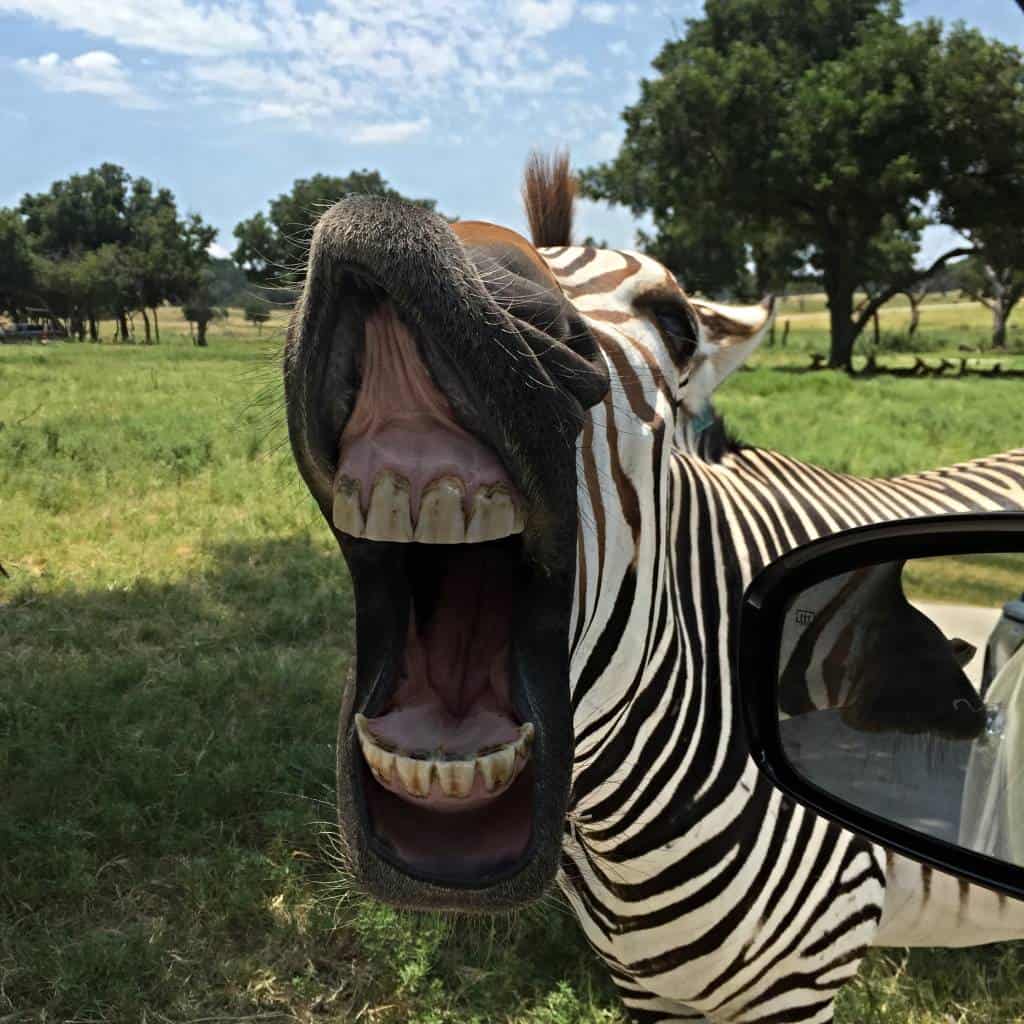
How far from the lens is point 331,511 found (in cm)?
113

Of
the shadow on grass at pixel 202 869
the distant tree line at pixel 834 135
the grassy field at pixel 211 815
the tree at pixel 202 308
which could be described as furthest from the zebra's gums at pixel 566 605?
the tree at pixel 202 308

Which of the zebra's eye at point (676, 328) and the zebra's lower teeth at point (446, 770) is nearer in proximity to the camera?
the zebra's lower teeth at point (446, 770)

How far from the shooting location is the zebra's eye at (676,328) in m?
1.56

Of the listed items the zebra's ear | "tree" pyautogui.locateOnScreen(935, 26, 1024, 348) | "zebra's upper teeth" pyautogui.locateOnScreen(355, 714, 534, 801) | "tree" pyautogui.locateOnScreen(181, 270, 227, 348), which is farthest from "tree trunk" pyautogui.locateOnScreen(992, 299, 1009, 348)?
"zebra's upper teeth" pyautogui.locateOnScreen(355, 714, 534, 801)

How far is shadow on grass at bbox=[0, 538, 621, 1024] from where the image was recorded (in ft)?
8.82

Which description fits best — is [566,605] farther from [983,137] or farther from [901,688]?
[983,137]

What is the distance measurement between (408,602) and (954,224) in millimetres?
26581

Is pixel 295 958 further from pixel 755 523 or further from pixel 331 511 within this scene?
pixel 331 511

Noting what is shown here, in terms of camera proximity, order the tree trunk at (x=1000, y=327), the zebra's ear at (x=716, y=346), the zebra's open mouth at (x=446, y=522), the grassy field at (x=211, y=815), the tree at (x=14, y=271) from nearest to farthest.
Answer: the zebra's open mouth at (x=446, y=522) < the zebra's ear at (x=716, y=346) < the grassy field at (x=211, y=815) < the tree at (x=14, y=271) < the tree trunk at (x=1000, y=327)

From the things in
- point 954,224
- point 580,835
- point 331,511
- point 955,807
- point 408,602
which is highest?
point 954,224

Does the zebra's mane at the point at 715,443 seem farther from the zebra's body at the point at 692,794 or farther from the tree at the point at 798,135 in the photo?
the tree at the point at 798,135

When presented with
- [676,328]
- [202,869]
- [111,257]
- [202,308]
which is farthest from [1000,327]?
[676,328]

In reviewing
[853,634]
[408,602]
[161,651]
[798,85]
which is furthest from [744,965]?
[798,85]

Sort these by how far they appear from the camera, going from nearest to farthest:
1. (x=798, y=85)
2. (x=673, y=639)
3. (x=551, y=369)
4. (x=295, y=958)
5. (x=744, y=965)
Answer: (x=551, y=369) < (x=673, y=639) < (x=744, y=965) < (x=295, y=958) < (x=798, y=85)
